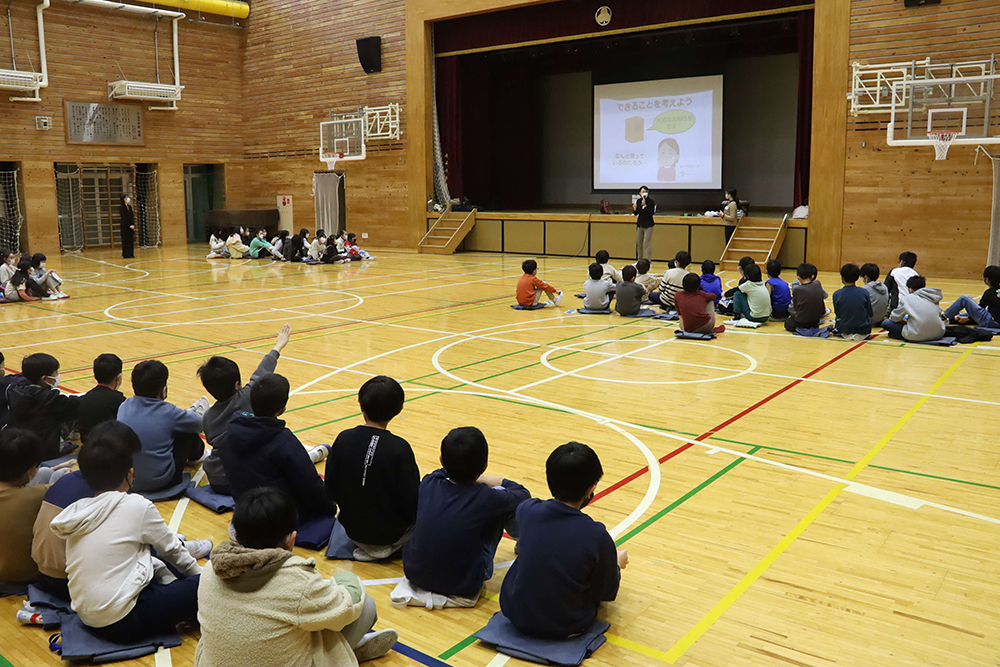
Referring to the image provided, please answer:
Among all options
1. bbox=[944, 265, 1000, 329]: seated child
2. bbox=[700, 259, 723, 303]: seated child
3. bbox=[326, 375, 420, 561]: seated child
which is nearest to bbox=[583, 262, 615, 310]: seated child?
bbox=[700, 259, 723, 303]: seated child

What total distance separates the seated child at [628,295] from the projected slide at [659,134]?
417 inches

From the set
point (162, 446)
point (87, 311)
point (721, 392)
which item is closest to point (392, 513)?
point (162, 446)

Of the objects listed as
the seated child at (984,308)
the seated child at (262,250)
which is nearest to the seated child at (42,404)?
the seated child at (984,308)

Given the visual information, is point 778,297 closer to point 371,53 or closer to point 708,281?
point 708,281

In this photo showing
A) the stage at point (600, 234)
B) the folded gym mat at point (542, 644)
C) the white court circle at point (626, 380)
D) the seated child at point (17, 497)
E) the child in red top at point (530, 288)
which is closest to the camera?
the folded gym mat at point (542, 644)

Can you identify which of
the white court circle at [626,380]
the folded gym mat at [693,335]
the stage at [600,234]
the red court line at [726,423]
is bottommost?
the red court line at [726,423]

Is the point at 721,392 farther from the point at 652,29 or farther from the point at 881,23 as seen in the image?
the point at 652,29

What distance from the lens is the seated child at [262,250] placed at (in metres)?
22.0

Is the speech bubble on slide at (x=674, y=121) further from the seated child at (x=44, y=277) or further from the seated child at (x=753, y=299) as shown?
the seated child at (x=44, y=277)

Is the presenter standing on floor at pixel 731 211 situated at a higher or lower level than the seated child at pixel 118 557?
higher

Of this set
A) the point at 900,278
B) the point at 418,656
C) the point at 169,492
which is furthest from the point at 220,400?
the point at 900,278

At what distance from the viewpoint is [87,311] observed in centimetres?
1279

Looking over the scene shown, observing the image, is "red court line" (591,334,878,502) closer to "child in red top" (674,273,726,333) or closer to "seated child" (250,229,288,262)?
"child in red top" (674,273,726,333)

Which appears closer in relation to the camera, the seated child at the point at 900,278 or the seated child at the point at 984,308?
the seated child at the point at 984,308
